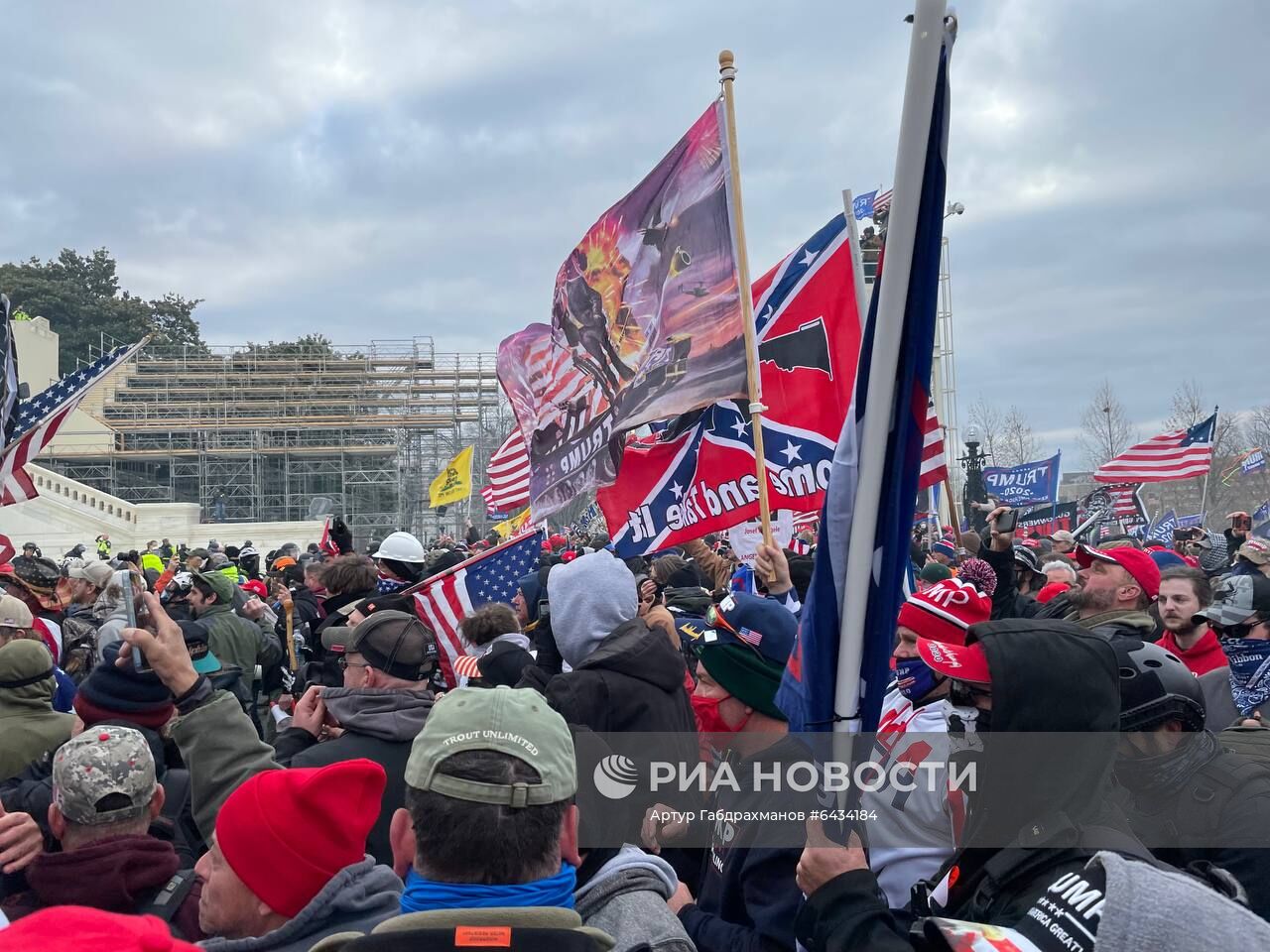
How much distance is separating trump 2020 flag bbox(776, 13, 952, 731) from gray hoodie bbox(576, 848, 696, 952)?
Answer: 518 millimetres

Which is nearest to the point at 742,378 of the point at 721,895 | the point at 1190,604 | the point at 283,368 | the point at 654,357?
the point at 654,357

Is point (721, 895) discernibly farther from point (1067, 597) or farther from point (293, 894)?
point (1067, 597)

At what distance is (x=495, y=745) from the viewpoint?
1.96 meters

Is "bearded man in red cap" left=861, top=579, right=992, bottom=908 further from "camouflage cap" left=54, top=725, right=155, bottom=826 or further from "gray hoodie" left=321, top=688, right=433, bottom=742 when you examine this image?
"camouflage cap" left=54, top=725, right=155, bottom=826

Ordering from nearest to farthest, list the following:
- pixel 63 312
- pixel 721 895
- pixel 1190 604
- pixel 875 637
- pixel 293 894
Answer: pixel 293 894, pixel 875 637, pixel 721 895, pixel 1190 604, pixel 63 312

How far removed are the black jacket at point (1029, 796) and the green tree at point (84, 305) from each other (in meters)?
73.2

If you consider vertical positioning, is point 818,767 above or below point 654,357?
below

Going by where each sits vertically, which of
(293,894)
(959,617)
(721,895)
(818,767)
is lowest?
(721,895)

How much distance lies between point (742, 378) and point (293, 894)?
13.0 feet

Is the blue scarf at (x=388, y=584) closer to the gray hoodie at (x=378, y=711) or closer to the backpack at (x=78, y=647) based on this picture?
the backpack at (x=78, y=647)

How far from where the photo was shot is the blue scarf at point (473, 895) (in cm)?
184

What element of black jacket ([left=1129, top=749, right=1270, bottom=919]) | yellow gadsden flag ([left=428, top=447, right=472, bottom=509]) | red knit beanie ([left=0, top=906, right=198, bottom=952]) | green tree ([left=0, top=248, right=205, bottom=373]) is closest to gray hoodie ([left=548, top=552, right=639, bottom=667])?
black jacket ([left=1129, top=749, right=1270, bottom=919])

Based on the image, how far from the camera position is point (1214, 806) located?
265 cm

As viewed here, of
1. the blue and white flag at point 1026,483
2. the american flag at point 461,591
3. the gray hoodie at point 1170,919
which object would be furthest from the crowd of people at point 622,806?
the blue and white flag at point 1026,483
